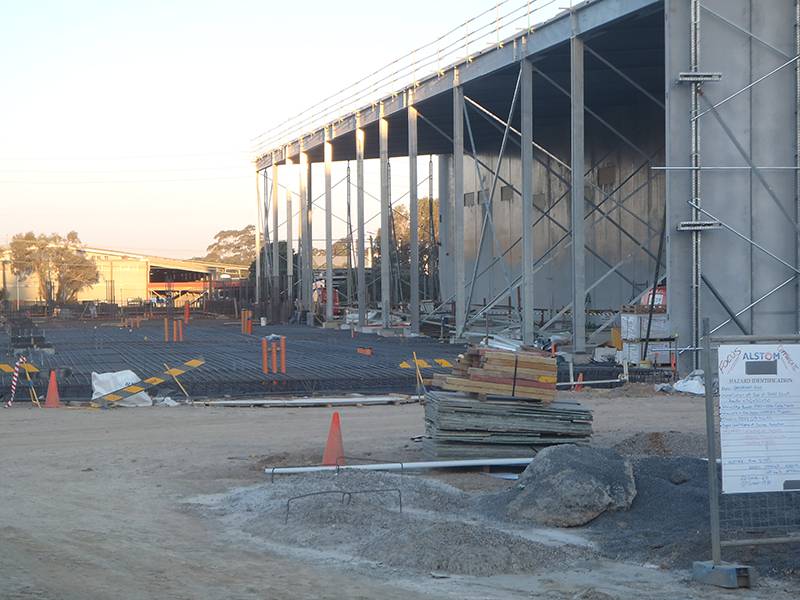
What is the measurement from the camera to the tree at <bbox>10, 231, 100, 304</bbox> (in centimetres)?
9612

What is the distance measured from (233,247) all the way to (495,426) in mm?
141134

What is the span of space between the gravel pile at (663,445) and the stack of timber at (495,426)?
0.60 m

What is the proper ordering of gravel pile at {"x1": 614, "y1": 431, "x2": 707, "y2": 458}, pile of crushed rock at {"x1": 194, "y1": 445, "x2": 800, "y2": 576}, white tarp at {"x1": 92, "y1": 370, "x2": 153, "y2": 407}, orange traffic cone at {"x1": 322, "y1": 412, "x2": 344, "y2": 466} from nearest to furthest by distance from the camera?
pile of crushed rock at {"x1": 194, "y1": 445, "x2": 800, "y2": 576}, orange traffic cone at {"x1": 322, "y1": 412, "x2": 344, "y2": 466}, gravel pile at {"x1": 614, "y1": 431, "x2": 707, "y2": 458}, white tarp at {"x1": 92, "y1": 370, "x2": 153, "y2": 407}

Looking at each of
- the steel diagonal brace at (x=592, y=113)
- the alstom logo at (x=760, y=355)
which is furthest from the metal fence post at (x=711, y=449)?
the steel diagonal brace at (x=592, y=113)

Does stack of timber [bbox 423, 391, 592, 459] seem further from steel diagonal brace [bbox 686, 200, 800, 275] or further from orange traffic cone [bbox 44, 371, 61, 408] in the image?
steel diagonal brace [bbox 686, 200, 800, 275]

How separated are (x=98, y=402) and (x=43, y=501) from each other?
31.9 ft

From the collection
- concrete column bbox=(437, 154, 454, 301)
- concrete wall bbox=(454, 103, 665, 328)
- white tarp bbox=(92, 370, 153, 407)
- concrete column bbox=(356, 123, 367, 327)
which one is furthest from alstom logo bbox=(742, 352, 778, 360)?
concrete column bbox=(437, 154, 454, 301)

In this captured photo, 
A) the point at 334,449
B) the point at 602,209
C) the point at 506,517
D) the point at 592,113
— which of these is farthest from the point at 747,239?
the point at 506,517

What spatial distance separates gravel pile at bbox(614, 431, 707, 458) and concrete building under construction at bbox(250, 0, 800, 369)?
1033cm

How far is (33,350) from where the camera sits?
3531cm

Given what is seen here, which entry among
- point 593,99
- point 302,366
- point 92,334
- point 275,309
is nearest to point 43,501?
point 302,366

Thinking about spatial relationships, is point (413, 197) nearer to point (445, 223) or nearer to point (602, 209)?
point (602, 209)

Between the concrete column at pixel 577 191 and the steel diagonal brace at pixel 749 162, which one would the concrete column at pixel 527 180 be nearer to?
the concrete column at pixel 577 191

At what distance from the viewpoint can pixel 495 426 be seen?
14500mm
